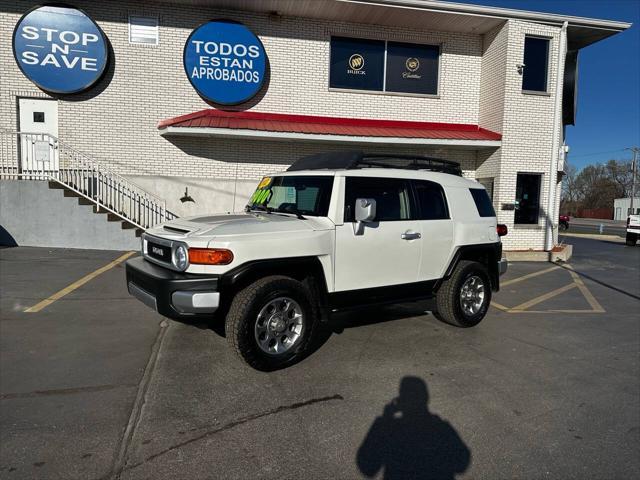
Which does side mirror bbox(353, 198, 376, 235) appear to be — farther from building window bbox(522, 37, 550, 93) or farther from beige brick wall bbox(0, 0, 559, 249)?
building window bbox(522, 37, 550, 93)

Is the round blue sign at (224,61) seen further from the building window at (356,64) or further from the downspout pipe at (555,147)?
the downspout pipe at (555,147)

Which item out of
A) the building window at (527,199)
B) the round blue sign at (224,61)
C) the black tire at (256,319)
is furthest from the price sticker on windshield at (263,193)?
the building window at (527,199)

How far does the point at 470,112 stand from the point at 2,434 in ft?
44.3

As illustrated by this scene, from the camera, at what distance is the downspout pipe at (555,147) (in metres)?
12.6

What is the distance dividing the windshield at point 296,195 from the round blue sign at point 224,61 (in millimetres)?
7113

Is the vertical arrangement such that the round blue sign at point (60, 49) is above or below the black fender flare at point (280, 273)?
above

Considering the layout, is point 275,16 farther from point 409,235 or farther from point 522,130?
point 409,235

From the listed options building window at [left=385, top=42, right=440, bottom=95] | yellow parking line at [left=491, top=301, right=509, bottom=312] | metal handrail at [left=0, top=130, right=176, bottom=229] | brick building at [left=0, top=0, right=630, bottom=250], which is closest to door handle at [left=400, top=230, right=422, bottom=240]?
yellow parking line at [left=491, top=301, right=509, bottom=312]

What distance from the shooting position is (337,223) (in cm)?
456

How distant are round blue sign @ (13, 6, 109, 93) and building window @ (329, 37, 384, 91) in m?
5.98

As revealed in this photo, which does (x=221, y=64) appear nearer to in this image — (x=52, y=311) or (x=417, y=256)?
(x=52, y=311)

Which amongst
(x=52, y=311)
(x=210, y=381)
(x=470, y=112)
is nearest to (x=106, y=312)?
(x=52, y=311)

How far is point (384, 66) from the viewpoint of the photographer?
43.2 feet

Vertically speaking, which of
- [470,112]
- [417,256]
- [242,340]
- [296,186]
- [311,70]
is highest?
[311,70]
